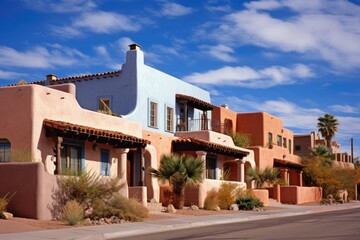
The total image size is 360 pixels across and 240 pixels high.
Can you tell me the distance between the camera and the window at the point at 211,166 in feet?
133

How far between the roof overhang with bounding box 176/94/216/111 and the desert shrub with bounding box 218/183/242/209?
25.1 feet

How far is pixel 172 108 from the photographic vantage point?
40.7 meters

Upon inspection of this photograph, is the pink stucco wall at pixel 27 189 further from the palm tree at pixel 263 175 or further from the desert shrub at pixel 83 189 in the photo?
the palm tree at pixel 263 175

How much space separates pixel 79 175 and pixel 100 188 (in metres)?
1.15

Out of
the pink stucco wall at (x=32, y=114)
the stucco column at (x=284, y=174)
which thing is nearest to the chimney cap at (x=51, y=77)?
the pink stucco wall at (x=32, y=114)

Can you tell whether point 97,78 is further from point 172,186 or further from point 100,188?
point 100,188

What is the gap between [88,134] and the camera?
26.2m

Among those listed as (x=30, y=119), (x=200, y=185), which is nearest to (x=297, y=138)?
(x=200, y=185)

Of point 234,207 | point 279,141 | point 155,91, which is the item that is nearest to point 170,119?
point 155,91

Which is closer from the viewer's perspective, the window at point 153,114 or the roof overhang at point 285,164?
the window at point 153,114

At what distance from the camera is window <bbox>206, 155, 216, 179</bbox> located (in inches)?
1596

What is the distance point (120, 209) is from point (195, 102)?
19.4 m

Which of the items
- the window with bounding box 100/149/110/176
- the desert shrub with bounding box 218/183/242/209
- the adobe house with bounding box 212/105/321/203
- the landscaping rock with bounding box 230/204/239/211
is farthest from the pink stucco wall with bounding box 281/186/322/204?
the window with bounding box 100/149/110/176

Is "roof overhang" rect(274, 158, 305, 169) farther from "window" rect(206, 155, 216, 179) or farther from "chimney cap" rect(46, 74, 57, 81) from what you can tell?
"chimney cap" rect(46, 74, 57, 81)
